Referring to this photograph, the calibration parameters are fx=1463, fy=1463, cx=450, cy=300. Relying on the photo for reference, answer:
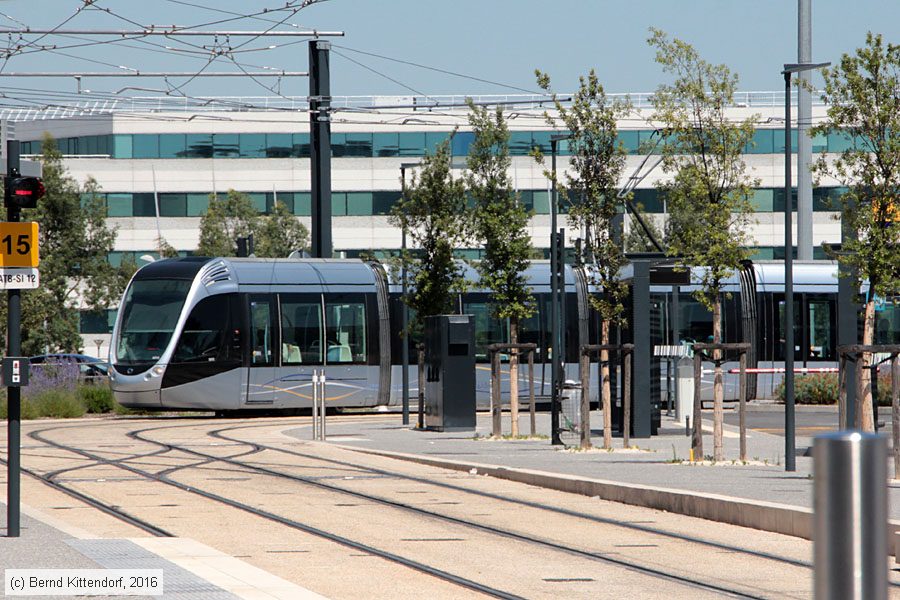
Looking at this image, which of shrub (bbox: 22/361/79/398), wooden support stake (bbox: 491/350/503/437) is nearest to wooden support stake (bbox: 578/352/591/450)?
wooden support stake (bbox: 491/350/503/437)

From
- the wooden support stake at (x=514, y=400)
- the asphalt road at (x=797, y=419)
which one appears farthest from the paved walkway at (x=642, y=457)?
the asphalt road at (x=797, y=419)

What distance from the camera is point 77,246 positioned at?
48.7m

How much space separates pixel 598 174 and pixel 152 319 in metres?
15.0

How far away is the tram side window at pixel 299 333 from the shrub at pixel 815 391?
11448 millimetres

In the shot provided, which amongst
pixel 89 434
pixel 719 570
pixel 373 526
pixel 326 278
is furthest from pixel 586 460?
pixel 326 278

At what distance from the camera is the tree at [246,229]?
59.5m

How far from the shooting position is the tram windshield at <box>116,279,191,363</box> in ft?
109

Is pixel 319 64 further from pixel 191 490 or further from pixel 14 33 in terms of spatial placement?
pixel 191 490

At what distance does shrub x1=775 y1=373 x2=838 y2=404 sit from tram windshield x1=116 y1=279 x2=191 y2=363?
48.3ft

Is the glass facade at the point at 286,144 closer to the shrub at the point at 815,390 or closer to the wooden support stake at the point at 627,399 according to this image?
the shrub at the point at 815,390

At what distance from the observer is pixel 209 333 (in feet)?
109

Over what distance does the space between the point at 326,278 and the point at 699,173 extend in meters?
17.1

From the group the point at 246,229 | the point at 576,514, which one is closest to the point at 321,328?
the point at 576,514

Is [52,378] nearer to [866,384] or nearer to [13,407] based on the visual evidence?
[866,384]
